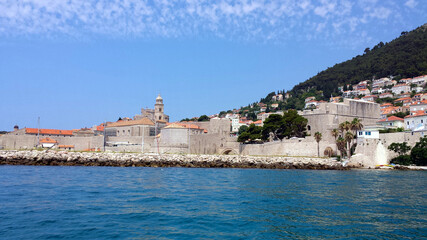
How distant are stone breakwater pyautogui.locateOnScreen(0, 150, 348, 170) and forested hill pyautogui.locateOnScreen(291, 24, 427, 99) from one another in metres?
69.5

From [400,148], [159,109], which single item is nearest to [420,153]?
[400,148]

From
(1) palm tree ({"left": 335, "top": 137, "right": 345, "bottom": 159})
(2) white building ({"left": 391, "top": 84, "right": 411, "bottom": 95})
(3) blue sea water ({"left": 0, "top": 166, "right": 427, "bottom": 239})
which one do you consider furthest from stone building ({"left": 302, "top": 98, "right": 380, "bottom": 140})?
(2) white building ({"left": 391, "top": 84, "right": 411, "bottom": 95})

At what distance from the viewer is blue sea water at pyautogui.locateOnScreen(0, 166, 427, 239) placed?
8734 mm

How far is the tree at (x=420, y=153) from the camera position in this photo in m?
30.0

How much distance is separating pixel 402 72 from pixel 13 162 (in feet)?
313

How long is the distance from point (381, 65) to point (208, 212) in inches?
4338

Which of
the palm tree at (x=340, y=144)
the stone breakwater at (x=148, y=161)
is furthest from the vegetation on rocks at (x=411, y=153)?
the stone breakwater at (x=148, y=161)

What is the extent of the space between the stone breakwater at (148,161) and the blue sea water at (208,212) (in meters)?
15.8

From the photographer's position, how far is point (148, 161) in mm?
34469

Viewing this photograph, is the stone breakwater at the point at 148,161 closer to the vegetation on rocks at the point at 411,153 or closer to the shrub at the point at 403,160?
the shrub at the point at 403,160

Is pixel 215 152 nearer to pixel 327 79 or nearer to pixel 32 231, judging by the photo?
pixel 32 231

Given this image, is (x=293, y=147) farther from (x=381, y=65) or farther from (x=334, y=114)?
(x=381, y=65)

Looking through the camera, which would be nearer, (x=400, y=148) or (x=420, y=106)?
(x=400, y=148)

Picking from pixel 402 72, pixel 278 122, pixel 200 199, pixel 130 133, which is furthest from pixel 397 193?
pixel 402 72
